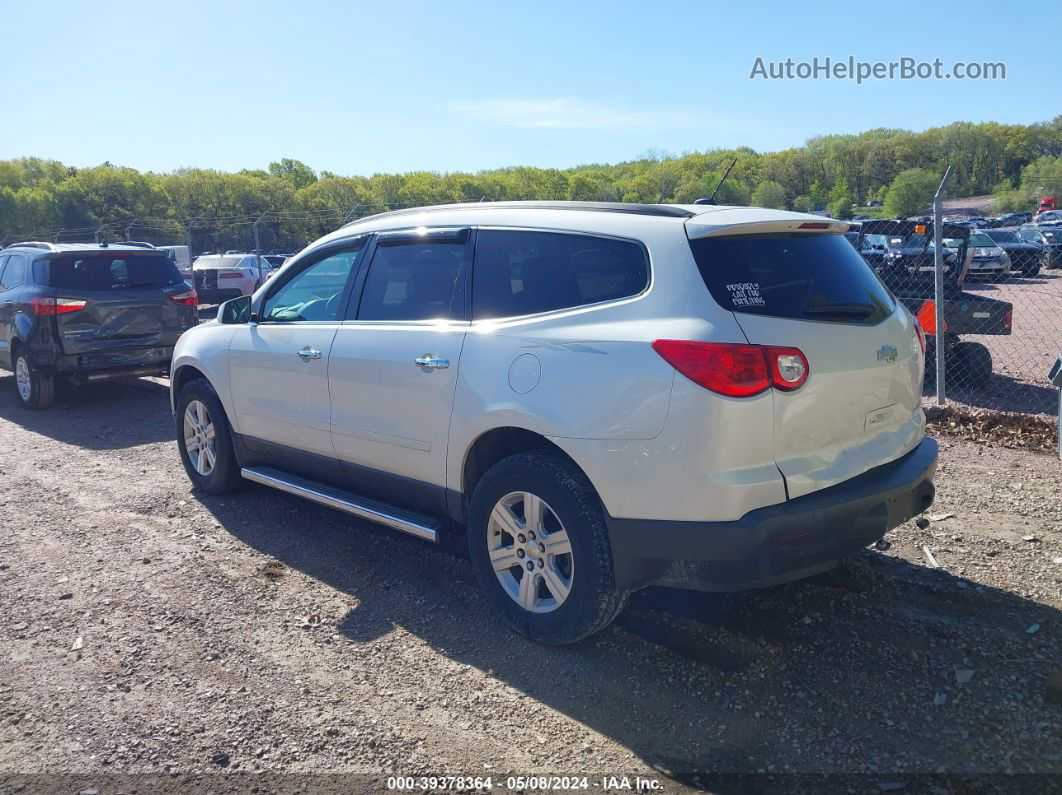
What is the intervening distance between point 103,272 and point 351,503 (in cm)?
642

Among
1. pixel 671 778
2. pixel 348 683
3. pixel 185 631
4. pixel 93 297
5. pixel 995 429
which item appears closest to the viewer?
pixel 671 778

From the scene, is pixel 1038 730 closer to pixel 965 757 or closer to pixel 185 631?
pixel 965 757

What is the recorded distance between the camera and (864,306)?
3629 mm

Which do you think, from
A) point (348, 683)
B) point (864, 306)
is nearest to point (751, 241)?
point (864, 306)

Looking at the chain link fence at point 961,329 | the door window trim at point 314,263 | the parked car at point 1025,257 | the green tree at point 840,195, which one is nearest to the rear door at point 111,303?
the door window trim at point 314,263

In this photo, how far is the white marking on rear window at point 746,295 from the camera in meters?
3.27

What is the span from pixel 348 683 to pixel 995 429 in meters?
5.76

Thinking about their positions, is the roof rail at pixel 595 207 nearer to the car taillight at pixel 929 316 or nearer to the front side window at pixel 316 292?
the front side window at pixel 316 292

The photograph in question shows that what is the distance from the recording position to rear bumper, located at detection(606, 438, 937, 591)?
312 cm

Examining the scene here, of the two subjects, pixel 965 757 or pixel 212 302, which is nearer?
pixel 965 757

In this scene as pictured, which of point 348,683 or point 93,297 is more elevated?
point 93,297

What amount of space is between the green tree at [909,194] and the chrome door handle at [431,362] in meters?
19.8

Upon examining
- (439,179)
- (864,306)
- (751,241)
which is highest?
(439,179)

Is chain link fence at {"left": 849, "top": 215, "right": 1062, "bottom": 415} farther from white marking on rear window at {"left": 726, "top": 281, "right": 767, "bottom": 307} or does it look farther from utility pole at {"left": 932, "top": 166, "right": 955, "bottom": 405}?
white marking on rear window at {"left": 726, "top": 281, "right": 767, "bottom": 307}
